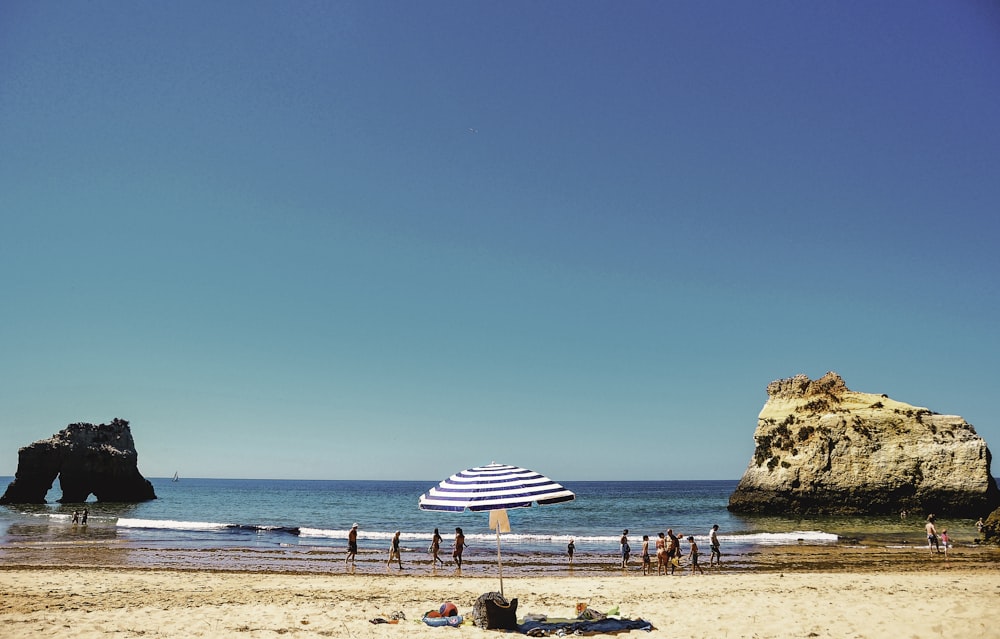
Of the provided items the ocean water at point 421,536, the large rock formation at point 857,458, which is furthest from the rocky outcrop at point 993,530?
the large rock formation at point 857,458

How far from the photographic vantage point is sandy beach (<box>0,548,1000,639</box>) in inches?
406

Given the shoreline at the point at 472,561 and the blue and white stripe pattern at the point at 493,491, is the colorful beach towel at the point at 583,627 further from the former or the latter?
the shoreline at the point at 472,561

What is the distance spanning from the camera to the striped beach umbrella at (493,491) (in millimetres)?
9125

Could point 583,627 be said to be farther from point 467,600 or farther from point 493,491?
point 467,600

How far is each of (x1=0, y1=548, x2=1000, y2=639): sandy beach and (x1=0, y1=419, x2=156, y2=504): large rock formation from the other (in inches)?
2066

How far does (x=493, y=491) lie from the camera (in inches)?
371

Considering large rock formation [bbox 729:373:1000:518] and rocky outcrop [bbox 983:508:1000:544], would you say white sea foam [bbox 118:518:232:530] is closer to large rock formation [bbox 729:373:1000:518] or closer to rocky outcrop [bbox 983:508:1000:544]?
large rock formation [bbox 729:373:1000:518]

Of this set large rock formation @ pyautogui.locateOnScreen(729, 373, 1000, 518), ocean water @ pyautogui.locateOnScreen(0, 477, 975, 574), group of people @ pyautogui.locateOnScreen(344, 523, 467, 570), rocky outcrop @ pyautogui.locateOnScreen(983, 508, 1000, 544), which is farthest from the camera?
large rock formation @ pyautogui.locateOnScreen(729, 373, 1000, 518)

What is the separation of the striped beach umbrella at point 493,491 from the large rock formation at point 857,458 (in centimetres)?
4514

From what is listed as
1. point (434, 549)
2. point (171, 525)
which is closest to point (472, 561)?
point (434, 549)

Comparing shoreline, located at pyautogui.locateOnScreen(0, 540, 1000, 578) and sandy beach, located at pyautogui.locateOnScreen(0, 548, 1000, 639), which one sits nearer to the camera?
sandy beach, located at pyautogui.locateOnScreen(0, 548, 1000, 639)

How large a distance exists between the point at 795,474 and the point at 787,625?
1644 inches

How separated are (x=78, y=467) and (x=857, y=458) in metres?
79.0

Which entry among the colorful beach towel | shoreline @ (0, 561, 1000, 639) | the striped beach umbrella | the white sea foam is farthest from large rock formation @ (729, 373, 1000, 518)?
the striped beach umbrella
